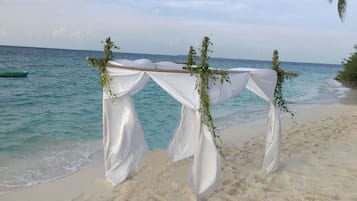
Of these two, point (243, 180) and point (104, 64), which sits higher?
point (104, 64)

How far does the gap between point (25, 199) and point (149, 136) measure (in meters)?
4.71

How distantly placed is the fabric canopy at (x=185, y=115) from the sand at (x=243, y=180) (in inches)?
8.8

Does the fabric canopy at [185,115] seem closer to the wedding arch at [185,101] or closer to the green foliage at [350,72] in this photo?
the wedding arch at [185,101]

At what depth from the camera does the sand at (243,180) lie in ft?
16.3

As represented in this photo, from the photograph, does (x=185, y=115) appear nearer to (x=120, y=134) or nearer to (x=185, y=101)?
(x=120, y=134)

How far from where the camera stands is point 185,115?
6723 millimetres

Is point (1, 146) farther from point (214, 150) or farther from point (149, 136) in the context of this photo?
point (214, 150)

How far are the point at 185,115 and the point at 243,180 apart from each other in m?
1.76

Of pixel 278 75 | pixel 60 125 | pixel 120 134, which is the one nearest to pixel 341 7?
pixel 278 75

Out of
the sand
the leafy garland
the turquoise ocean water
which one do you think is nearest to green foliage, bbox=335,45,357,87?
the turquoise ocean water

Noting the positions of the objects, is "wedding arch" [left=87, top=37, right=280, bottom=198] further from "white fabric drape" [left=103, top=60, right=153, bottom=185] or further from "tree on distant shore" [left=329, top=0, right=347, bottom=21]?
"tree on distant shore" [left=329, top=0, right=347, bottom=21]

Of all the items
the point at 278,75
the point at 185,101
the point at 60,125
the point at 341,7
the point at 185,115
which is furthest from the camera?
the point at 341,7

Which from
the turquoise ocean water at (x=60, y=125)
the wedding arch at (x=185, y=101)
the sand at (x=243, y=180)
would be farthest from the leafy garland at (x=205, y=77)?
the turquoise ocean water at (x=60, y=125)

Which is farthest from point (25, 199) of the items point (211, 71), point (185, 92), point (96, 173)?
point (211, 71)
